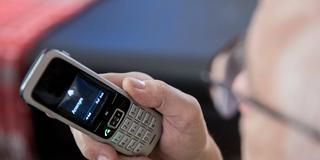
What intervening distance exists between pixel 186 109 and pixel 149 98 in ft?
0.23

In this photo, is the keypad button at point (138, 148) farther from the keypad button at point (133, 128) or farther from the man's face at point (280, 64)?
the man's face at point (280, 64)

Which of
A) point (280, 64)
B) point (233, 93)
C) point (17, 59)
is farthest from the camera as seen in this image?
point (17, 59)

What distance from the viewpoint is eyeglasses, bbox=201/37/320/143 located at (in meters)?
0.65

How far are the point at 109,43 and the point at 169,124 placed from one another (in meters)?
0.89

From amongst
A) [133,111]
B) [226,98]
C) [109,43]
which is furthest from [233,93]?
[109,43]

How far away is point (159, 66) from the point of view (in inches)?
68.2

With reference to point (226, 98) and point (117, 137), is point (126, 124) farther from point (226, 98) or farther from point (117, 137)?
point (226, 98)

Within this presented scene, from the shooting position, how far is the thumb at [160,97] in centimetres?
93

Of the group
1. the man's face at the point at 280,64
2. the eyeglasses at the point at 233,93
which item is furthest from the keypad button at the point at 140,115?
the man's face at the point at 280,64

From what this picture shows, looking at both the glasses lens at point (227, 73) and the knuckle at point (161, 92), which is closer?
the glasses lens at point (227, 73)

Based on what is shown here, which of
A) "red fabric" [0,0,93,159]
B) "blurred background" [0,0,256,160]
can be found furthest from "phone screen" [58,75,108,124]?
"red fabric" [0,0,93,159]

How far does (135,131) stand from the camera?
0.94 m

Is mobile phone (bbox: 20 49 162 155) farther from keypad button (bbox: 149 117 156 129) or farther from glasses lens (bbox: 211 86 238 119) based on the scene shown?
glasses lens (bbox: 211 86 238 119)

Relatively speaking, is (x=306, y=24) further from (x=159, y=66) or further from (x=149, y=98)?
(x=159, y=66)
